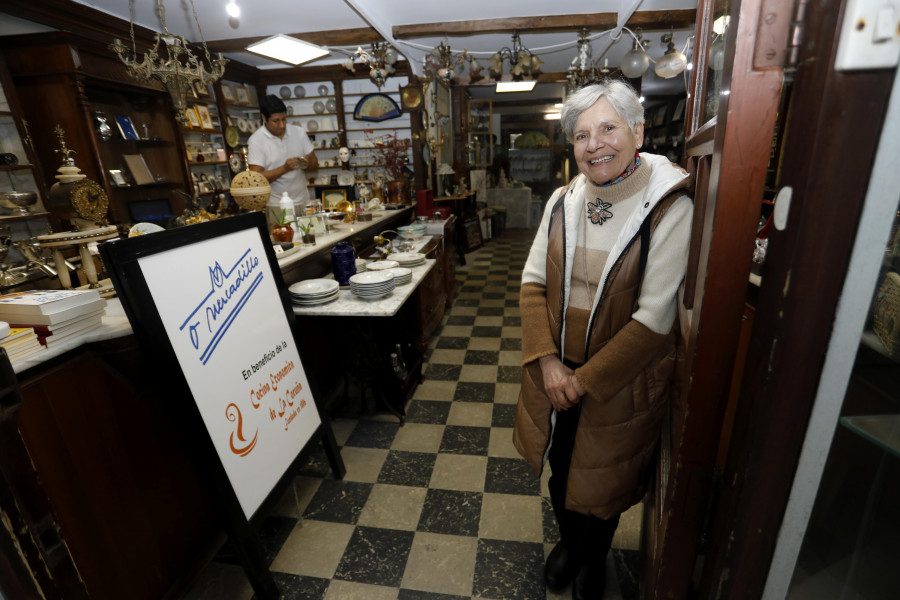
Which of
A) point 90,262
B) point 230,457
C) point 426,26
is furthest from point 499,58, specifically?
point 230,457

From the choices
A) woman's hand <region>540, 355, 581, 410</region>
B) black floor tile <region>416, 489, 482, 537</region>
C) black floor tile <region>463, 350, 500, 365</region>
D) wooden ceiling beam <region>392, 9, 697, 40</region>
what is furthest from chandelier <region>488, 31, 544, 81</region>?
black floor tile <region>416, 489, 482, 537</region>

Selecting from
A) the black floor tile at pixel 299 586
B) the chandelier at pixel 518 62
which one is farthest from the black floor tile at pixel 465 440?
the chandelier at pixel 518 62

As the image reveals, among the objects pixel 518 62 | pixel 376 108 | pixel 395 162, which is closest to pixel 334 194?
pixel 395 162

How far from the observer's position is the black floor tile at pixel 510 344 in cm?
377

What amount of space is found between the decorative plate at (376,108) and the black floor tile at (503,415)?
18.5 ft

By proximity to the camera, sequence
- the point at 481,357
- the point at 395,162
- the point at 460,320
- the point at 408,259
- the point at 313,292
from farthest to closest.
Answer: the point at 395,162, the point at 460,320, the point at 481,357, the point at 408,259, the point at 313,292

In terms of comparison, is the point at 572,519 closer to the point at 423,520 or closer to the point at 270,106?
the point at 423,520

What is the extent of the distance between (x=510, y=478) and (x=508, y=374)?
1151 millimetres

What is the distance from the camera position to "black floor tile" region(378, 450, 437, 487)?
7.39 ft

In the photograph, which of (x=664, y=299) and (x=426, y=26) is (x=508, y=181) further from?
(x=664, y=299)

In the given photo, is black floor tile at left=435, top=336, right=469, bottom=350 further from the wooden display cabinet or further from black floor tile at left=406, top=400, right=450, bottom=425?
the wooden display cabinet

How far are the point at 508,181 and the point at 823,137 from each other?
10445 mm

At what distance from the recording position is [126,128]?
470cm

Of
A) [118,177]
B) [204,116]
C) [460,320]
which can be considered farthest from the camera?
[204,116]
